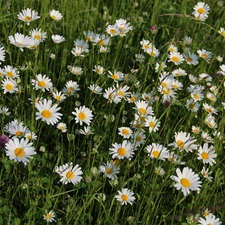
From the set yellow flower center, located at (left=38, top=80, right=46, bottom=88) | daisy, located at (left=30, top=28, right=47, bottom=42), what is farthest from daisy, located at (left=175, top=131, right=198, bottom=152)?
daisy, located at (left=30, top=28, right=47, bottom=42)

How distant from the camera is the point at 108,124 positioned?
2.48 m

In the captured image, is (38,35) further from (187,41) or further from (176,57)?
(187,41)

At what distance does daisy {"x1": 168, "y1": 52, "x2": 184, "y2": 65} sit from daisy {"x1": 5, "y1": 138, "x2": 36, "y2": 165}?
→ 4.40 ft

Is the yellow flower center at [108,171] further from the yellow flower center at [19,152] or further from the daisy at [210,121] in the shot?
the daisy at [210,121]

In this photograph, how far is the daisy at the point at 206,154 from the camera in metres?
2.41

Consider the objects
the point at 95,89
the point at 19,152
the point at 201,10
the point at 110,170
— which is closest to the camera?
the point at 19,152

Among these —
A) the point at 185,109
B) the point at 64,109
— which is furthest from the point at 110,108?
the point at 185,109

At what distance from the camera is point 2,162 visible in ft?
6.89

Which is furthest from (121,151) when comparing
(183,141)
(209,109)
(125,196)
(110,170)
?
(209,109)

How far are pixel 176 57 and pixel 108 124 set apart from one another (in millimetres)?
812

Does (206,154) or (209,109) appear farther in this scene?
(209,109)

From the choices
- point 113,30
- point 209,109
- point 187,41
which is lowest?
point 209,109

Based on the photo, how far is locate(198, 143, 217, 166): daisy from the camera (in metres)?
2.41

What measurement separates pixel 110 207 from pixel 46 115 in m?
0.53
